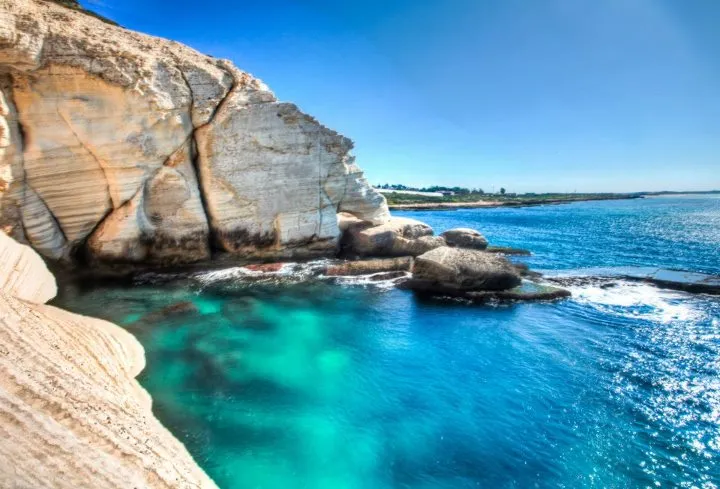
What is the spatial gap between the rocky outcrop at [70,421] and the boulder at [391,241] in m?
17.9

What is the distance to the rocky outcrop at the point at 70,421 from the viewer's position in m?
4.95

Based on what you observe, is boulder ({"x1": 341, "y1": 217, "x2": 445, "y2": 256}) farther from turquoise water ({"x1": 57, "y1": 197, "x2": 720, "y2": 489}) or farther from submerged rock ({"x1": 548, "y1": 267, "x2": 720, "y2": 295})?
submerged rock ({"x1": 548, "y1": 267, "x2": 720, "y2": 295})

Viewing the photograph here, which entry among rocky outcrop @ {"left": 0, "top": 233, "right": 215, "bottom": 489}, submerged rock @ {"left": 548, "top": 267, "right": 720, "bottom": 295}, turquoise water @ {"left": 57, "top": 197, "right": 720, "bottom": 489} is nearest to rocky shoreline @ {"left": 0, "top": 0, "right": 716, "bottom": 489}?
rocky outcrop @ {"left": 0, "top": 233, "right": 215, "bottom": 489}

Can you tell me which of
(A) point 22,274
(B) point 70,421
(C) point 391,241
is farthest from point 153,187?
(B) point 70,421

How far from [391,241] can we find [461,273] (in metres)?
7.02

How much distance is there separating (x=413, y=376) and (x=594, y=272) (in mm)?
18579

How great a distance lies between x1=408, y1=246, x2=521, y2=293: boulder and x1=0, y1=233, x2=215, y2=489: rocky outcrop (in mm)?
14196

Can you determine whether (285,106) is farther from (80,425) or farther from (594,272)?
(594,272)

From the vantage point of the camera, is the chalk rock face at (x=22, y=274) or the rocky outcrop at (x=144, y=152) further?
the rocky outcrop at (x=144, y=152)

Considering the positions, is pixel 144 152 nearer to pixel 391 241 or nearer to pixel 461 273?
pixel 391 241

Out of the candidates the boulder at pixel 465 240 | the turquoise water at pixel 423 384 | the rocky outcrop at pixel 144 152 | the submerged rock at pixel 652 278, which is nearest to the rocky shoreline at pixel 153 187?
the rocky outcrop at pixel 144 152

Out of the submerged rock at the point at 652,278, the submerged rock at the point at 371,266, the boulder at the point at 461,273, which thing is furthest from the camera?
the submerged rock at the point at 371,266

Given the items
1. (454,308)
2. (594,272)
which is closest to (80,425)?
(454,308)

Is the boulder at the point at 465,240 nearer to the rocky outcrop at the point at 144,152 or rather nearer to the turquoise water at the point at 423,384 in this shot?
the rocky outcrop at the point at 144,152
